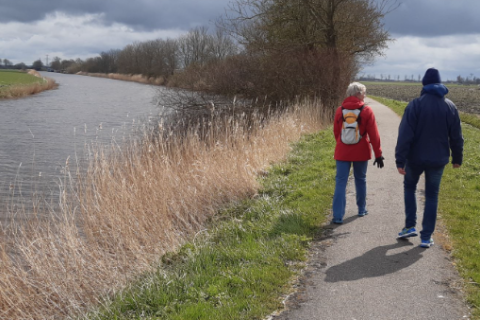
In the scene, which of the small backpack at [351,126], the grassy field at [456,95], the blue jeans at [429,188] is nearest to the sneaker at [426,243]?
the blue jeans at [429,188]

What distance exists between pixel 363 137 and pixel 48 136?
46.0ft

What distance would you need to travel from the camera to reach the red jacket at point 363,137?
19.7ft

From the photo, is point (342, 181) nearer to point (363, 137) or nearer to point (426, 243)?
point (363, 137)

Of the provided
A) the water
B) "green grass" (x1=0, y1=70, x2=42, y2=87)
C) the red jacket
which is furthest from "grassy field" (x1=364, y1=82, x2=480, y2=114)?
"green grass" (x1=0, y1=70, x2=42, y2=87)

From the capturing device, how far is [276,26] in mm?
21250

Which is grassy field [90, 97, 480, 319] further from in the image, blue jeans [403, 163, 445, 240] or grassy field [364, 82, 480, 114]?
grassy field [364, 82, 480, 114]

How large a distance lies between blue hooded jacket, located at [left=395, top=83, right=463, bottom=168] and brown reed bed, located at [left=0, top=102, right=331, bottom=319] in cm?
A: 307

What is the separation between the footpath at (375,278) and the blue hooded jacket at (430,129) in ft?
3.24

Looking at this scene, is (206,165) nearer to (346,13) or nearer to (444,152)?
(444,152)

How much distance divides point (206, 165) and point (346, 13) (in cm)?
1514

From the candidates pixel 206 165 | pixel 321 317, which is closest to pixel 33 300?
pixel 321 317

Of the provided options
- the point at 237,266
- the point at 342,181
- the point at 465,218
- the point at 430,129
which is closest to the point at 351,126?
the point at 342,181

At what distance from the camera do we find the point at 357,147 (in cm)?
616

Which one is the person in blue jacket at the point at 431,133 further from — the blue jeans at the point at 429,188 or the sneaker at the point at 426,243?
the sneaker at the point at 426,243
